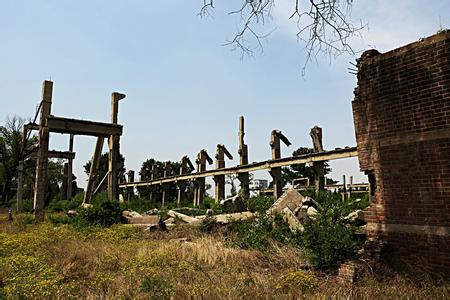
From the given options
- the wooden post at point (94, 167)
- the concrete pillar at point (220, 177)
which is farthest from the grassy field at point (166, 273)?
the concrete pillar at point (220, 177)

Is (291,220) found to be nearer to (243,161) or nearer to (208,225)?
(208,225)

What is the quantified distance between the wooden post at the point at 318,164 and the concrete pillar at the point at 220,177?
661 centimetres

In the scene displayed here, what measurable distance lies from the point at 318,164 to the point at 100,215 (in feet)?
26.4

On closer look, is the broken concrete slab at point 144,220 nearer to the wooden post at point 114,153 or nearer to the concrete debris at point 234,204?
the wooden post at point 114,153

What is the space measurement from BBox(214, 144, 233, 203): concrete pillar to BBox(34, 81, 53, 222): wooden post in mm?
8188

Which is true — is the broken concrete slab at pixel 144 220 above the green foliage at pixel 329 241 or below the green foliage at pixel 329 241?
above

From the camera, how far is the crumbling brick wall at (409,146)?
6.84 metres

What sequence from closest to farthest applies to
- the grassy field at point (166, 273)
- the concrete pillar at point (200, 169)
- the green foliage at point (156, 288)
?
the green foliage at point (156, 288) < the grassy field at point (166, 273) < the concrete pillar at point (200, 169)

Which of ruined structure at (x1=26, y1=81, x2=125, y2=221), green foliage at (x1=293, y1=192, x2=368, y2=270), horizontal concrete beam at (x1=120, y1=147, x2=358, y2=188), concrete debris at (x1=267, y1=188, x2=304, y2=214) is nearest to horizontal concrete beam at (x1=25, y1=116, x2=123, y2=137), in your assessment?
ruined structure at (x1=26, y1=81, x2=125, y2=221)

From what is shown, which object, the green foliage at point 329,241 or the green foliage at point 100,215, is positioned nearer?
the green foliage at point 329,241

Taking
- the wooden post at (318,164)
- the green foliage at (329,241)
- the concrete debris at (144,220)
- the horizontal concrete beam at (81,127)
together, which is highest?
the horizontal concrete beam at (81,127)

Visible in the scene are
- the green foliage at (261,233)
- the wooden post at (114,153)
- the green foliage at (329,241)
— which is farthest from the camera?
the wooden post at (114,153)

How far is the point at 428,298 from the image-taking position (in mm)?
5211

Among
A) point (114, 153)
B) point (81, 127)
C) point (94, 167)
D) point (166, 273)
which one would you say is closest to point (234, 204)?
point (114, 153)
